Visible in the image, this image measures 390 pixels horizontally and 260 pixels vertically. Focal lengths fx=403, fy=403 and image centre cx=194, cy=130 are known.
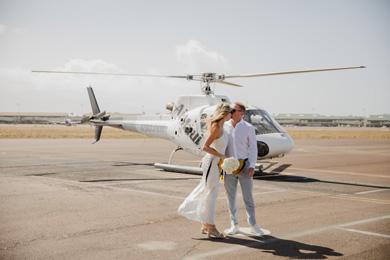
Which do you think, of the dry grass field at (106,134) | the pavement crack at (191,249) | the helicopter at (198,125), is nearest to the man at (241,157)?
the pavement crack at (191,249)

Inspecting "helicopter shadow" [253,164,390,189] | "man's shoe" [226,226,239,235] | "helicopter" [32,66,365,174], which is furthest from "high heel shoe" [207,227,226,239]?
"helicopter shadow" [253,164,390,189]

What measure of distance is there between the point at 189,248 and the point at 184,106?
10.2 m

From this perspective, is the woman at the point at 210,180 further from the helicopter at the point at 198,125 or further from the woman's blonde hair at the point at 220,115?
the helicopter at the point at 198,125

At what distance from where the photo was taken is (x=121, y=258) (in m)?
5.22

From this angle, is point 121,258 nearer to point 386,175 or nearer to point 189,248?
point 189,248

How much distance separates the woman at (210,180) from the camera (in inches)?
250

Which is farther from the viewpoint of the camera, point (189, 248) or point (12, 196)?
point (12, 196)

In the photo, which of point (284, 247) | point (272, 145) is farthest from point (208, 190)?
point (272, 145)

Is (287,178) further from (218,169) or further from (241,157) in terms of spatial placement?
(218,169)

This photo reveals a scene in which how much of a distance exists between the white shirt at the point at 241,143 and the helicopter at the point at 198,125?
568 centimetres

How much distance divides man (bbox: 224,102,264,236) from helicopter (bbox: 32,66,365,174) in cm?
568

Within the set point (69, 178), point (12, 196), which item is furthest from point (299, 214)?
point (69, 178)

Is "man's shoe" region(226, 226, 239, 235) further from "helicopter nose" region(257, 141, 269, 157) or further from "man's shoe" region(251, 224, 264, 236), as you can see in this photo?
"helicopter nose" region(257, 141, 269, 157)

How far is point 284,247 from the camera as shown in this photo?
5801 millimetres
